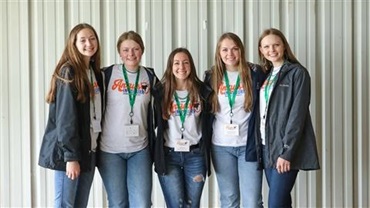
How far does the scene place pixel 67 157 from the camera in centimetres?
230

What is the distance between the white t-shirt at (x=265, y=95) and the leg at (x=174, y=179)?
1.74 ft

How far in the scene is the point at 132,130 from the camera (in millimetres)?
2557

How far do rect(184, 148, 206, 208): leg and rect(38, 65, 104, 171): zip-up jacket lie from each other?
0.60 m

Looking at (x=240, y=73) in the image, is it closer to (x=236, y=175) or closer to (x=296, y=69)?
(x=296, y=69)

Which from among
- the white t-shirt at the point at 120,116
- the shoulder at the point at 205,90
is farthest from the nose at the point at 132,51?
the shoulder at the point at 205,90

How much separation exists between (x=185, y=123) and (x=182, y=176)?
1.10ft

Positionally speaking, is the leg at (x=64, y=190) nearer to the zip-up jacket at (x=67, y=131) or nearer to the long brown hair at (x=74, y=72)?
the zip-up jacket at (x=67, y=131)

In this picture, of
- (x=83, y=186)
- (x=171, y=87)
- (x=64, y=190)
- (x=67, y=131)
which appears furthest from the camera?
(x=171, y=87)

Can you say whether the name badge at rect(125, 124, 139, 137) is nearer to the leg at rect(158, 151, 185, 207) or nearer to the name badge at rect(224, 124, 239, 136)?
the leg at rect(158, 151, 185, 207)

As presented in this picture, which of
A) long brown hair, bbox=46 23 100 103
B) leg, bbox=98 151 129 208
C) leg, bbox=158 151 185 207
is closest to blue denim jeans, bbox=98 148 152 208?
leg, bbox=98 151 129 208

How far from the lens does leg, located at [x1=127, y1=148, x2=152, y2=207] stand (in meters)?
2.59

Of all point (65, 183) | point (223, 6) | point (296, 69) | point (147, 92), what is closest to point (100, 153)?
point (65, 183)

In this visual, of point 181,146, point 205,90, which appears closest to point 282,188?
point 181,146
